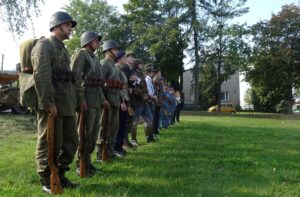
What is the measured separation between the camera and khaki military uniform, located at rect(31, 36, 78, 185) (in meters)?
5.63

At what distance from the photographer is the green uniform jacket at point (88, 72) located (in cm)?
679

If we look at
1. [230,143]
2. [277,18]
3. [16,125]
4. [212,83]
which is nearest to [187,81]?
[212,83]

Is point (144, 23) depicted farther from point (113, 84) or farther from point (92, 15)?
point (113, 84)

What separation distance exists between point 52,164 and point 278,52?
5101 centimetres

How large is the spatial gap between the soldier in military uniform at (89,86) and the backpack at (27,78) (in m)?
0.88

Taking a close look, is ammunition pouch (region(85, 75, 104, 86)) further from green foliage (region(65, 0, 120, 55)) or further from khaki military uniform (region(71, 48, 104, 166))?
green foliage (region(65, 0, 120, 55))

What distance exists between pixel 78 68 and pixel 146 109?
523 cm

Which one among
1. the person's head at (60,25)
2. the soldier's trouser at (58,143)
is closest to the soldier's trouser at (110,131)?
the soldier's trouser at (58,143)

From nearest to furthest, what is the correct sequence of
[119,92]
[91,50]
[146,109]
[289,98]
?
[91,50], [119,92], [146,109], [289,98]

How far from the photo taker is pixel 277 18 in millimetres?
55781

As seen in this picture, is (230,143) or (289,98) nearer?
(230,143)

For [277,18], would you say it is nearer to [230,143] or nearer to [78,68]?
[230,143]

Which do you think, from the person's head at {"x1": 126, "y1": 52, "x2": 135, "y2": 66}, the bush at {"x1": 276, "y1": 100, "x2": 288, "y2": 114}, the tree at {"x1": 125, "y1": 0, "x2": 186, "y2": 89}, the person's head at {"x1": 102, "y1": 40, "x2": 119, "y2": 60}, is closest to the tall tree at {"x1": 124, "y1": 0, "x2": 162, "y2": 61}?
the tree at {"x1": 125, "y1": 0, "x2": 186, "y2": 89}

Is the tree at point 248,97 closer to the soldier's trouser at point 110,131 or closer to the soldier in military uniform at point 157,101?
the soldier in military uniform at point 157,101
